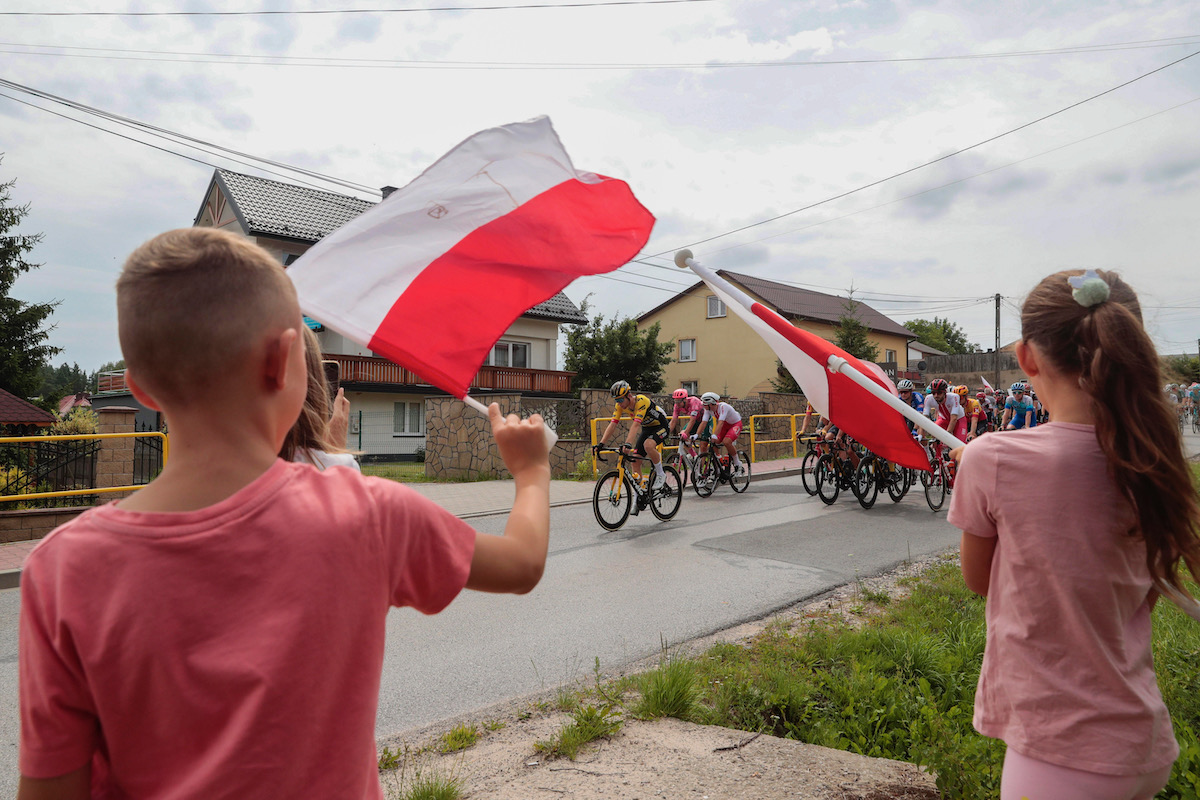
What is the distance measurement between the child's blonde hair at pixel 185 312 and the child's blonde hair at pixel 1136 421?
1666 millimetres

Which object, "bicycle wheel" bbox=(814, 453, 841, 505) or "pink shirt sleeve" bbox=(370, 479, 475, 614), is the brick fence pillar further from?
"pink shirt sleeve" bbox=(370, 479, 475, 614)

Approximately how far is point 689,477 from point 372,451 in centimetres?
1444

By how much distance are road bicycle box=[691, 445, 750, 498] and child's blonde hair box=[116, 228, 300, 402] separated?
1392cm

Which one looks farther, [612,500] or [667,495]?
[667,495]

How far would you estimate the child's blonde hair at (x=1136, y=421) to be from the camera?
1.65 metres

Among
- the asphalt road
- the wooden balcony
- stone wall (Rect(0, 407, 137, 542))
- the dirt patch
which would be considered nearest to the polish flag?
the asphalt road

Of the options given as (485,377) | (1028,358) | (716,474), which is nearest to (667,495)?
(716,474)

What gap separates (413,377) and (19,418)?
1577 centimetres

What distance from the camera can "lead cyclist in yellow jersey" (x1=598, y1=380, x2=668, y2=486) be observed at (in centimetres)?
1158

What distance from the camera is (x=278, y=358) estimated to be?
118 centimetres

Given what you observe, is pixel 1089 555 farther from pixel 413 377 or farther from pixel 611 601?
pixel 413 377

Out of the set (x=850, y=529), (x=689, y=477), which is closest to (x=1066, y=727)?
(x=850, y=529)

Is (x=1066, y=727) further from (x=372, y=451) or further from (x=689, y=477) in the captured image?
(x=372, y=451)

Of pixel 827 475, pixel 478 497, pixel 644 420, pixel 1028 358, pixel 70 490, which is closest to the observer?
pixel 1028 358
